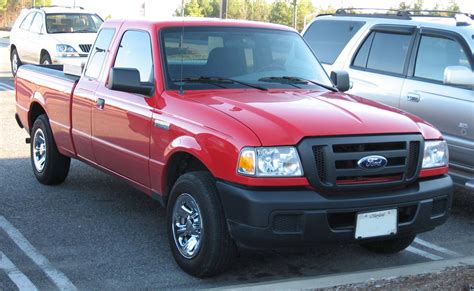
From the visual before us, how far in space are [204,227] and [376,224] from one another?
3.73ft

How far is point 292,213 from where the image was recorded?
422 cm

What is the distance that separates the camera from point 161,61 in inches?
214

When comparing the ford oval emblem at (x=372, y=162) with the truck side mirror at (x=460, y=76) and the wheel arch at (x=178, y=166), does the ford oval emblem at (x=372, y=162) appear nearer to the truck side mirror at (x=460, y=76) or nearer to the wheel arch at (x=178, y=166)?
the wheel arch at (x=178, y=166)

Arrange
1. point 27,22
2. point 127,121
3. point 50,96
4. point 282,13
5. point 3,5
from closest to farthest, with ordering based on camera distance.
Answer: point 127,121
point 50,96
point 27,22
point 282,13
point 3,5

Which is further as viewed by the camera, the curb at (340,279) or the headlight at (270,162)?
the headlight at (270,162)

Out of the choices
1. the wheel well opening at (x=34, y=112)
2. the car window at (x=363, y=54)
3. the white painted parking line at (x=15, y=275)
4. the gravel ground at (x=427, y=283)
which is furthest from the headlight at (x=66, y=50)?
the gravel ground at (x=427, y=283)

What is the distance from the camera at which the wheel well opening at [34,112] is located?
25.1ft

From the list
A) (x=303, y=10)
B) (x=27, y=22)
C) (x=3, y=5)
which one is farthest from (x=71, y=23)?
(x=3, y=5)

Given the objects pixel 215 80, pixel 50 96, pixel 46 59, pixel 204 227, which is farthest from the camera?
pixel 46 59

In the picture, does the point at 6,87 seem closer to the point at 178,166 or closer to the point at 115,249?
the point at 115,249

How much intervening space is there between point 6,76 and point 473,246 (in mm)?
17202

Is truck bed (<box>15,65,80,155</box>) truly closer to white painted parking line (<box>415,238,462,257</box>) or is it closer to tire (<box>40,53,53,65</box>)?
white painted parking line (<box>415,238,462,257</box>)

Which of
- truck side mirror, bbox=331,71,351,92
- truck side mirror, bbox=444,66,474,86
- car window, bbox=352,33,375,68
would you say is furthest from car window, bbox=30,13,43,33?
truck side mirror, bbox=444,66,474,86

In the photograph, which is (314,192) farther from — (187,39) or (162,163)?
(187,39)
